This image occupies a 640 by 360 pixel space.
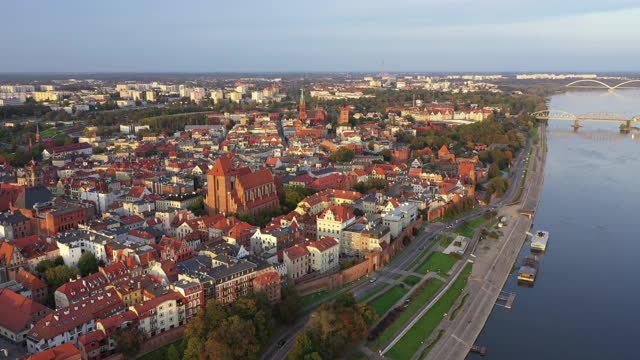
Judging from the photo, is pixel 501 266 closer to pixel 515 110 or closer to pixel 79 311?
pixel 79 311

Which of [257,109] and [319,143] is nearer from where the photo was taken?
[319,143]

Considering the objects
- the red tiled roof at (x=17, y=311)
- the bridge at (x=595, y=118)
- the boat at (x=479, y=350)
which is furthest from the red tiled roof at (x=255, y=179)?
the bridge at (x=595, y=118)

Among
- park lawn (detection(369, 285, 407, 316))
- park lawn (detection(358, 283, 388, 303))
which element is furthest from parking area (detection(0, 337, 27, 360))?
park lawn (detection(369, 285, 407, 316))

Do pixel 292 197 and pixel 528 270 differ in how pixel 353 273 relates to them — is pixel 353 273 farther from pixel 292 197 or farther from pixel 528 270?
pixel 292 197

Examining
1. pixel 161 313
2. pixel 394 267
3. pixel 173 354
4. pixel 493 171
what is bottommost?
pixel 394 267

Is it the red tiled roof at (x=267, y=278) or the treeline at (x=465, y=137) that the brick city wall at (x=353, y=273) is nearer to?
the red tiled roof at (x=267, y=278)

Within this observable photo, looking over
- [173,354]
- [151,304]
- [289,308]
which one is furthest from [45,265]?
[289,308]

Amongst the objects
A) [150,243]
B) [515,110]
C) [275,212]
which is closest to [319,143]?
[275,212]

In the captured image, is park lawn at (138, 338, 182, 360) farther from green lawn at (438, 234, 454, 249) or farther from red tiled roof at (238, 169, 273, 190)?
green lawn at (438, 234, 454, 249)
